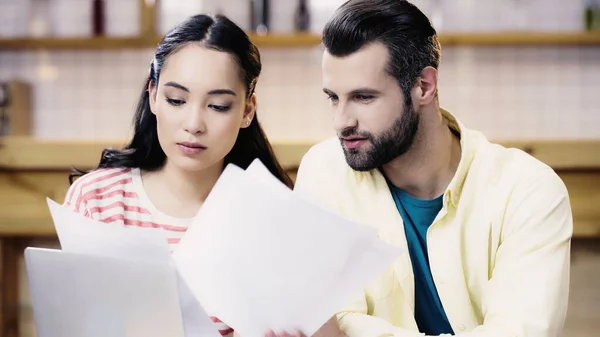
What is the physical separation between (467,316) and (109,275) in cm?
65

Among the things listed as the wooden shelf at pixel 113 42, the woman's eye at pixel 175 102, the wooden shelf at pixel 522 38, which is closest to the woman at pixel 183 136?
the woman's eye at pixel 175 102

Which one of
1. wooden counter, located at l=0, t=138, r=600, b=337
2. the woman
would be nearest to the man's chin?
the woman

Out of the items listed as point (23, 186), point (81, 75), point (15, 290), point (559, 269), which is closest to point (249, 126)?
point (559, 269)

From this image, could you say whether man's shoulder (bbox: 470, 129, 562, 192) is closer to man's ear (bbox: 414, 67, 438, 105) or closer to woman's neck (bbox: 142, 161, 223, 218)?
man's ear (bbox: 414, 67, 438, 105)

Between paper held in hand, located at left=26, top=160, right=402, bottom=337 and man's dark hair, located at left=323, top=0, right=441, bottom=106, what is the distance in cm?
41

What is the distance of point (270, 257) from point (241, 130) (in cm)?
60

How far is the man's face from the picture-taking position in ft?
4.25

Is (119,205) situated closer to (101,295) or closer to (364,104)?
(101,295)

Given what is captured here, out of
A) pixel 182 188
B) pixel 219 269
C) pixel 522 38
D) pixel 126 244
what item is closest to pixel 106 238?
pixel 126 244

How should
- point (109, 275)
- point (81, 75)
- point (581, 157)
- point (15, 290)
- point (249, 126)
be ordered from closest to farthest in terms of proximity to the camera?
point (109, 275) < point (249, 126) < point (581, 157) < point (15, 290) < point (81, 75)

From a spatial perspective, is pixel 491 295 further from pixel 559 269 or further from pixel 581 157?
pixel 581 157

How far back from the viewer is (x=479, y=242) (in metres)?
1.35

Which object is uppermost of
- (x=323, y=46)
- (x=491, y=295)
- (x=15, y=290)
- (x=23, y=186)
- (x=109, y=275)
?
(x=323, y=46)

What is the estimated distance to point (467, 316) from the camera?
1.35 metres
